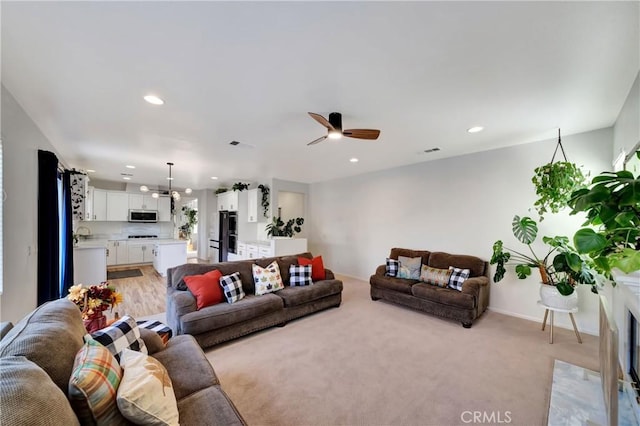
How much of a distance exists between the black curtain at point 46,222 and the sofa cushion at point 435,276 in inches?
199

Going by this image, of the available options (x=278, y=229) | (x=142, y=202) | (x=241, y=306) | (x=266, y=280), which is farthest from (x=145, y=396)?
(x=142, y=202)

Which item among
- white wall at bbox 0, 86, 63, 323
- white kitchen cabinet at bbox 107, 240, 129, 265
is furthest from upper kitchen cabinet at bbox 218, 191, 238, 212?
white wall at bbox 0, 86, 63, 323

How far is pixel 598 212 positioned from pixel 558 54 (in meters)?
1.16

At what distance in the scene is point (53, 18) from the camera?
1.43m

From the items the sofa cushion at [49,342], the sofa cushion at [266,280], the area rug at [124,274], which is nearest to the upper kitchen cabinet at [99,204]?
the area rug at [124,274]

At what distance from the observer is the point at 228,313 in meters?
2.84

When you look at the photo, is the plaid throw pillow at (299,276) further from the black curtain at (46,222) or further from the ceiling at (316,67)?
the black curtain at (46,222)

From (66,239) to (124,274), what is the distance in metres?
2.65

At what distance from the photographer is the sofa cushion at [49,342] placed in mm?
1035

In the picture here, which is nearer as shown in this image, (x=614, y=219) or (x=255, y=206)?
(x=614, y=219)

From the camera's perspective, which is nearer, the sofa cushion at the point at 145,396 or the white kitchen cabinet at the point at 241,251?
the sofa cushion at the point at 145,396

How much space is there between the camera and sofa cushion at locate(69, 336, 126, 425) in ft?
3.31

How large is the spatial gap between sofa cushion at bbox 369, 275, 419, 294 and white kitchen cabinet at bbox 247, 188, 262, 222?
355cm

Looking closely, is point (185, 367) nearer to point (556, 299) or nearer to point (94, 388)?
point (94, 388)
